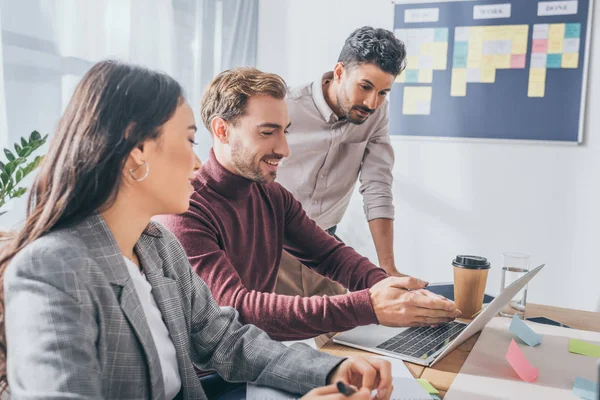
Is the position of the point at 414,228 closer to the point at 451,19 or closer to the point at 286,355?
the point at 451,19

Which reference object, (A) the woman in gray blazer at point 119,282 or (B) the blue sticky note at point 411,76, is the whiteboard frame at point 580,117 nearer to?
(B) the blue sticky note at point 411,76

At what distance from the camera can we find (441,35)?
9.30 ft

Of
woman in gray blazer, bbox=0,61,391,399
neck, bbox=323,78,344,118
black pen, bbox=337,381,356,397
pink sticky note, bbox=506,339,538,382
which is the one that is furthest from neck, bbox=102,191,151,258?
neck, bbox=323,78,344,118

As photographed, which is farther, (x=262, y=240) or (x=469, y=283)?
(x=262, y=240)

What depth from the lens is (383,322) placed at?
111 cm

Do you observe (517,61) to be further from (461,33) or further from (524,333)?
(524,333)

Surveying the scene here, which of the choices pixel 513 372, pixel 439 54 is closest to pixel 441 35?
pixel 439 54

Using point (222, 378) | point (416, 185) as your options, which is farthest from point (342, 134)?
point (222, 378)

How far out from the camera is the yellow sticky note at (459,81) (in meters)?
2.81

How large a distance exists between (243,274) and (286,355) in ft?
1.47

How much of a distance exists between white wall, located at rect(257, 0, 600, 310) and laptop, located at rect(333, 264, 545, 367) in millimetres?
1733

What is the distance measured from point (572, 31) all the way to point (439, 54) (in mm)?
638

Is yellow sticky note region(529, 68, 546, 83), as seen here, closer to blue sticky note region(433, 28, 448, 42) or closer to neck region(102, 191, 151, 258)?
blue sticky note region(433, 28, 448, 42)

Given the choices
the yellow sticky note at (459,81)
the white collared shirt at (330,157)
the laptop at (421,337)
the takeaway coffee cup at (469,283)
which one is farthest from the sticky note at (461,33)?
the laptop at (421,337)
